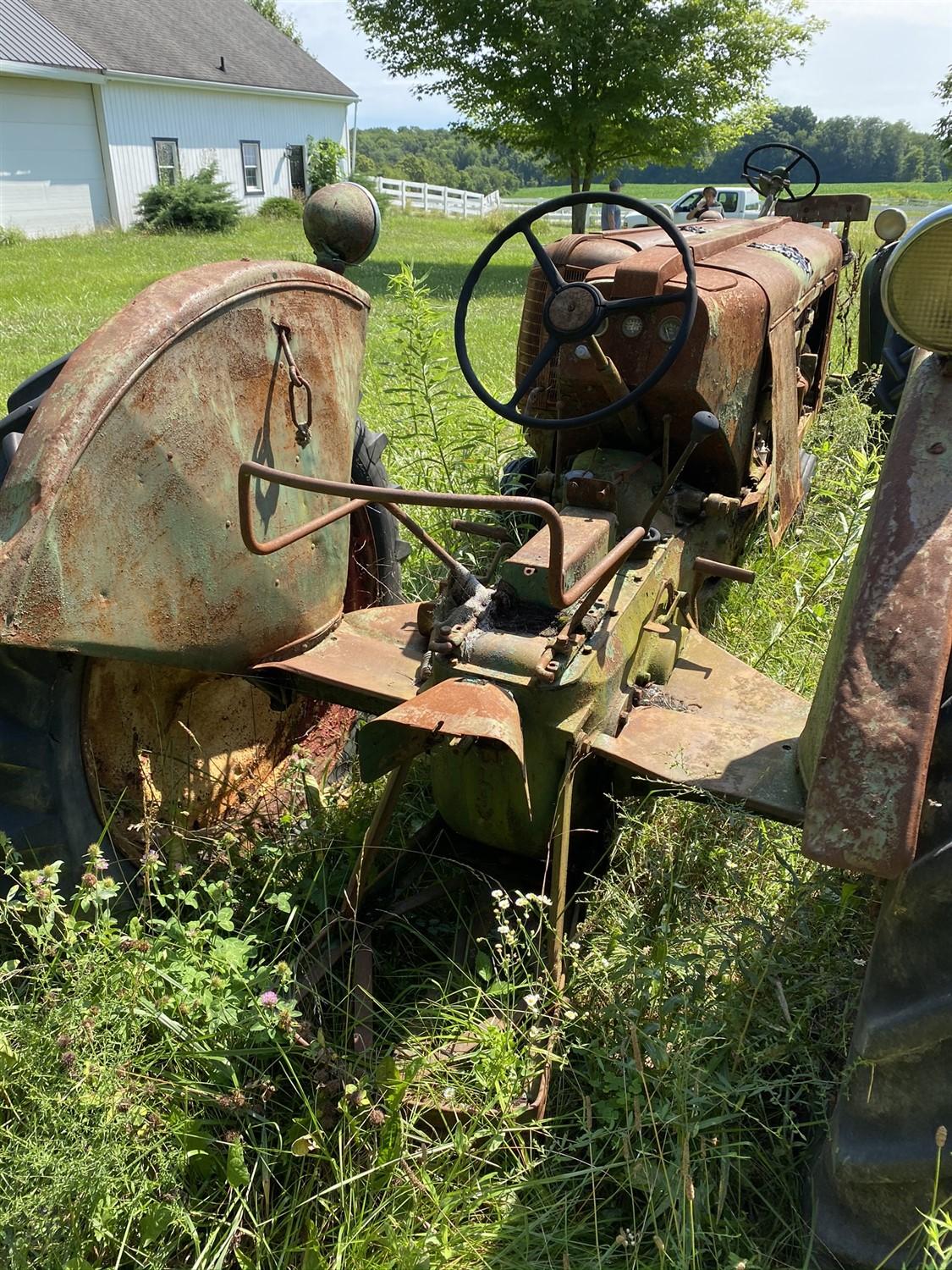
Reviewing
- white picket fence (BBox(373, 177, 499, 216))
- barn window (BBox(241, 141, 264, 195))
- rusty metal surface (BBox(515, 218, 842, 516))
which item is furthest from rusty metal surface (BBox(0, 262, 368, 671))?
white picket fence (BBox(373, 177, 499, 216))

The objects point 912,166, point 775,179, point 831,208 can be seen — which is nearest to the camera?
point 775,179

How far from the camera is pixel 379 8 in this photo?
1788 cm

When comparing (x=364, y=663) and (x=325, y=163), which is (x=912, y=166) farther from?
(x=364, y=663)

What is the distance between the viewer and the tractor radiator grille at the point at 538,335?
132 inches

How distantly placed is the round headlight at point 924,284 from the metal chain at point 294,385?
129 centimetres

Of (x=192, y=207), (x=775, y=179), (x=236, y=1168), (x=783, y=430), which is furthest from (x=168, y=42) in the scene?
(x=236, y=1168)

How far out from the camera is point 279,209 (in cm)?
2589

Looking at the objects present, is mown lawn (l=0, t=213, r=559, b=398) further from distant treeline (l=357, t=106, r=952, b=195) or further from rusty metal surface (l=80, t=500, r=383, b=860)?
distant treeline (l=357, t=106, r=952, b=195)

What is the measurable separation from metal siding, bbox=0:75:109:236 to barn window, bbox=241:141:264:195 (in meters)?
5.19

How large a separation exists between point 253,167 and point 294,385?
29.0 m

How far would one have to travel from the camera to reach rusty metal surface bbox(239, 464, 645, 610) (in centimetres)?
173

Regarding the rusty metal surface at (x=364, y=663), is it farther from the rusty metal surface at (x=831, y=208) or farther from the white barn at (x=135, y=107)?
the white barn at (x=135, y=107)

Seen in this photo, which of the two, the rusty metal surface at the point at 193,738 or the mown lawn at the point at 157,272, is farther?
the mown lawn at the point at 157,272

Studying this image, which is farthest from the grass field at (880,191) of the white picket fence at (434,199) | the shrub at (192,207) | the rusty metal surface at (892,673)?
the rusty metal surface at (892,673)
